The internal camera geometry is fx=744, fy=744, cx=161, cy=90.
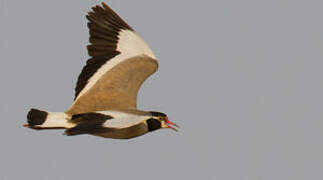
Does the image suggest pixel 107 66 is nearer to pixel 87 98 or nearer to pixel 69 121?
pixel 87 98

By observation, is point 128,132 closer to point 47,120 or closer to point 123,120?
point 123,120

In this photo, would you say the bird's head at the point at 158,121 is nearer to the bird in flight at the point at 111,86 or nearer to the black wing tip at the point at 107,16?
the bird in flight at the point at 111,86

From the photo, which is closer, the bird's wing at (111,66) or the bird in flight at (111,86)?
the bird in flight at (111,86)

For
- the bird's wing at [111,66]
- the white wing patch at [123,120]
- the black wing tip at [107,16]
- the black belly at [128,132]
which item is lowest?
the black belly at [128,132]

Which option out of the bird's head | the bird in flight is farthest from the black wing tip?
the bird's head

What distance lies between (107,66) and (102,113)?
4.04 ft

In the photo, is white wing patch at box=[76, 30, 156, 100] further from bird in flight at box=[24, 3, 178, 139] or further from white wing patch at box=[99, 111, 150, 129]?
white wing patch at box=[99, 111, 150, 129]

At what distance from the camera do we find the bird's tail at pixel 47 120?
9406 millimetres

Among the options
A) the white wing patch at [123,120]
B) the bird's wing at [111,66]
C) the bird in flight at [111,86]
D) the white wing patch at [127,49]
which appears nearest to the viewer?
the white wing patch at [123,120]

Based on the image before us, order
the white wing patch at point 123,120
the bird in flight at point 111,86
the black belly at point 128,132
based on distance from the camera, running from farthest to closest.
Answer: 1. the black belly at point 128,132
2. the bird in flight at point 111,86
3. the white wing patch at point 123,120

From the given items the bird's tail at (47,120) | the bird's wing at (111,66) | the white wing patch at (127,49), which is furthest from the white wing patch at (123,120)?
the white wing patch at (127,49)

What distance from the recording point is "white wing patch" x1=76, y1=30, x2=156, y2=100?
10531mm

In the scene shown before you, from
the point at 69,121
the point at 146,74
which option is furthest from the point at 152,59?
the point at 69,121

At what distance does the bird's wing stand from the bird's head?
49 centimetres
